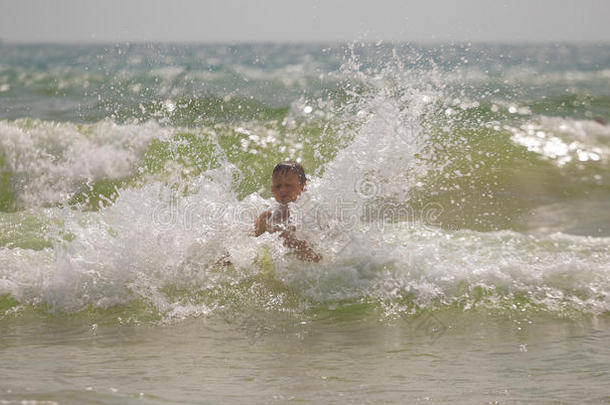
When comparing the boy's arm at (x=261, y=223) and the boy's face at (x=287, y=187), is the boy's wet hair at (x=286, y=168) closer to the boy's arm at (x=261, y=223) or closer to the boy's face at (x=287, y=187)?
the boy's face at (x=287, y=187)

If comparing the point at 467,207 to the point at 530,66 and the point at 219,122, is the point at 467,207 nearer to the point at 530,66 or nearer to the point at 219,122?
the point at 219,122

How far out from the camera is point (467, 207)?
276 inches

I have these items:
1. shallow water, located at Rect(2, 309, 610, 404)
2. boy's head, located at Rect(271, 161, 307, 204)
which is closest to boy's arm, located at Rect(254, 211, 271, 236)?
boy's head, located at Rect(271, 161, 307, 204)

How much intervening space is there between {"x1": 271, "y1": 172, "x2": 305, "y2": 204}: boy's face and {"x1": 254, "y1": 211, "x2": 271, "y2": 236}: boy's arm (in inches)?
5.9

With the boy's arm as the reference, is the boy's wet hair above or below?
above

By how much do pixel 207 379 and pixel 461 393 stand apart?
987 mm

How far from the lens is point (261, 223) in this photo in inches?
A: 181

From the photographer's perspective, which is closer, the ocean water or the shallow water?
the shallow water

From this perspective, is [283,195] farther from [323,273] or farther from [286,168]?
[323,273]

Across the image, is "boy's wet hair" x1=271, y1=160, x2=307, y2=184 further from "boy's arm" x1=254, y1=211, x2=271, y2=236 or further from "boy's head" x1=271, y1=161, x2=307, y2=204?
"boy's arm" x1=254, y1=211, x2=271, y2=236

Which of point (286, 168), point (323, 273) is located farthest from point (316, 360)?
point (286, 168)

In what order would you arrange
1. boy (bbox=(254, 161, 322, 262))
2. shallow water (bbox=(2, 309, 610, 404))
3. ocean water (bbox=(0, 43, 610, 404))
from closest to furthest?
shallow water (bbox=(2, 309, 610, 404)) → ocean water (bbox=(0, 43, 610, 404)) → boy (bbox=(254, 161, 322, 262))

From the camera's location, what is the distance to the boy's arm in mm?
4543

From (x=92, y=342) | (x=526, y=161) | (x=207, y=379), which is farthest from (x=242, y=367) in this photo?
(x=526, y=161)
